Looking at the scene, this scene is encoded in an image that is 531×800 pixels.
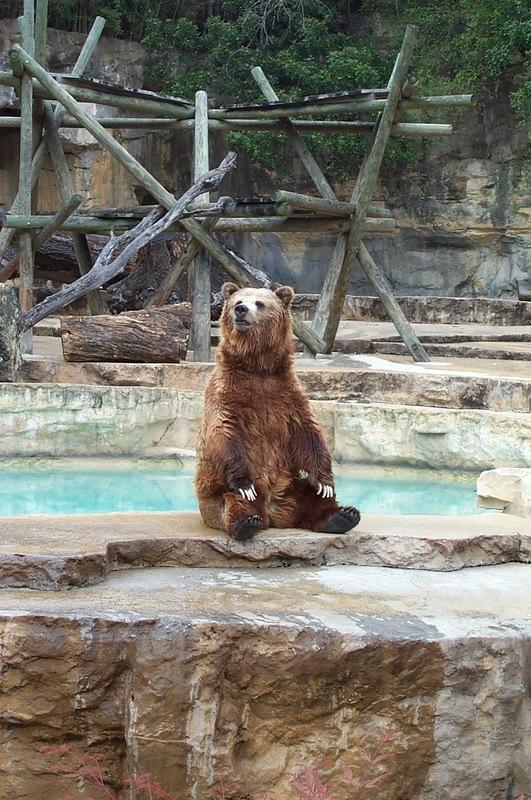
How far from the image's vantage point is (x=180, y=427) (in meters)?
8.20

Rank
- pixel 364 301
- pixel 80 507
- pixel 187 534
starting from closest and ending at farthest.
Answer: pixel 187 534 < pixel 80 507 < pixel 364 301

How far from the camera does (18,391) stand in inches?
314

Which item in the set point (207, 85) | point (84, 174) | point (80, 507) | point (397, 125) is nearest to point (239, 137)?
point (207, 85)

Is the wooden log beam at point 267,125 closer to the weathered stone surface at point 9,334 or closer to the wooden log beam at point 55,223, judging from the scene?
the wooden log beam at point 55,223

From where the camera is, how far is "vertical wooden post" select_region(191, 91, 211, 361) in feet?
33.9

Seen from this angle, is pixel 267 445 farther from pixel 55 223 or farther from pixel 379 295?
pixel 379 295

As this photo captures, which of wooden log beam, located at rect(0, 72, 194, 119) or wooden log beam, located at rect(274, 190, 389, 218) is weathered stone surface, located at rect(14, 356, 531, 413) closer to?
wooden log beam, located at rect(274, 190, 389, 218)

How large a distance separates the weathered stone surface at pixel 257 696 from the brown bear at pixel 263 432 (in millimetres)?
980

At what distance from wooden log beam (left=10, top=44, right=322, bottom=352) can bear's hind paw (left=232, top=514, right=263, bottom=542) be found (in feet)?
20.4

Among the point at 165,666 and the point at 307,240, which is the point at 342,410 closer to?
the point at 165,666

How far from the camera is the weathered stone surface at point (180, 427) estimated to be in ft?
25.1

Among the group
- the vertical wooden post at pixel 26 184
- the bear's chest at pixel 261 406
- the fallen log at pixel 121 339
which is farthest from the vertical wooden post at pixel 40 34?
the bear's chest at pixel 261 406

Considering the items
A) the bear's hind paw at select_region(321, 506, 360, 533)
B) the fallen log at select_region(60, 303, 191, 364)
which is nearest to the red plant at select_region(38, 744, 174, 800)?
the bear's hind paw at select_region(321, 506, 360, 533)

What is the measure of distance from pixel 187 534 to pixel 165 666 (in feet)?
3.44
